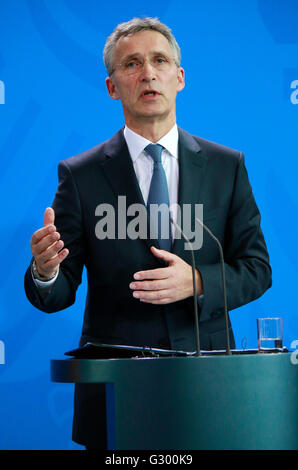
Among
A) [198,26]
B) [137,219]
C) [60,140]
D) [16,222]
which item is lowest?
[137,219]

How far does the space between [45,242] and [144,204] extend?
0.53 metres

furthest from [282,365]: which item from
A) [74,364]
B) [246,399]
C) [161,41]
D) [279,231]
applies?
[279,231]

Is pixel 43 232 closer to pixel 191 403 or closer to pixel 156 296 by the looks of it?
pixel 156 296

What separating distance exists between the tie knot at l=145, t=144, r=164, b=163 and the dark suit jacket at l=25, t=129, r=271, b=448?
8cm

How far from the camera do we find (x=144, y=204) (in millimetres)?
2404

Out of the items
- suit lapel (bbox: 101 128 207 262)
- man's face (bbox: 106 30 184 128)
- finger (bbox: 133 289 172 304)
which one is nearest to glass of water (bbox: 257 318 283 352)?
finger (bbox: 133 289 172 304)

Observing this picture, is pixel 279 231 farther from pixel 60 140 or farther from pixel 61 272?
pixel 61 272

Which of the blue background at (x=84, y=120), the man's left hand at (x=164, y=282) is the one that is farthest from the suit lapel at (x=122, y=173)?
the blue background at (x=84, y=120)

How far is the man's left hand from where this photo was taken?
1966mm

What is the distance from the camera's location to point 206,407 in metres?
1.65

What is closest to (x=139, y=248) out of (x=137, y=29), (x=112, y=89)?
(x=112, y=89)

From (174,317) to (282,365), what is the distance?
610mm

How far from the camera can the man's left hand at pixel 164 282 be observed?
1966 mm
